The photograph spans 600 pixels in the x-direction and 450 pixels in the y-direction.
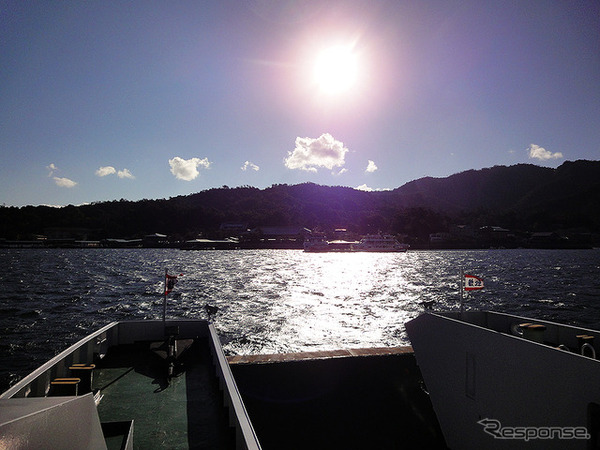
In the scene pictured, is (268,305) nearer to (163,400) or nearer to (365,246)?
(163,400)

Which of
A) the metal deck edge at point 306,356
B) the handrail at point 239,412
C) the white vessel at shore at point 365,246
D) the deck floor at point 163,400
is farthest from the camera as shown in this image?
the white vessel at shore at point 365,246

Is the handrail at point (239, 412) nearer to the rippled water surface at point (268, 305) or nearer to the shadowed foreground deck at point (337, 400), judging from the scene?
the shadowed foreground deck at point (337, 400)

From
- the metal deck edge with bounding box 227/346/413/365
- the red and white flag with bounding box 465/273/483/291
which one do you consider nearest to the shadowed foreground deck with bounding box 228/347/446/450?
the metal deck edge with bounding box 227/346/413/365

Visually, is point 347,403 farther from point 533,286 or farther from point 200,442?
point 533,286

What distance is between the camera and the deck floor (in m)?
6.55

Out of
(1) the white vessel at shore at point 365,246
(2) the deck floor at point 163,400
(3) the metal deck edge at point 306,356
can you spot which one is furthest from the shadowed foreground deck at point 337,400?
(1) the white vessel at shore at point 365,246

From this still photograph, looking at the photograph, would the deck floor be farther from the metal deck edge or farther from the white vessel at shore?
the white vessel at shore

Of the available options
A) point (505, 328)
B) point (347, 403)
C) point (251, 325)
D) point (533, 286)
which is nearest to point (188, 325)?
point (347, 403)

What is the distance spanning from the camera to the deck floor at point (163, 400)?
6.55 m

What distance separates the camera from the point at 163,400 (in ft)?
26.5

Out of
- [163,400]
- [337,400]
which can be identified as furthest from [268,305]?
[163,400]

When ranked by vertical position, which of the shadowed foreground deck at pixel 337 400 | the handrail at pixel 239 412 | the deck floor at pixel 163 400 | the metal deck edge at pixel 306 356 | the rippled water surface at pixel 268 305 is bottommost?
the rippled water surface at pixel 268 305

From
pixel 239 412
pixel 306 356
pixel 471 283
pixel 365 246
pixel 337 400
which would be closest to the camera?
pixel 239 412

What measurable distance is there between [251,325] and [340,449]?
63.8ft
